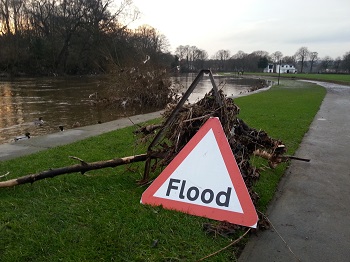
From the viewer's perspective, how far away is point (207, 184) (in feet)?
11.0

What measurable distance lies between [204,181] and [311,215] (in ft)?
4.86

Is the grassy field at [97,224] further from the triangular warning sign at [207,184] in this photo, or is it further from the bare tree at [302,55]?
the bare tree at [302,55]

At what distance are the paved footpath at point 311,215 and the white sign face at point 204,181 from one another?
0.51m

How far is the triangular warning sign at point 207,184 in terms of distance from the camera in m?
3.20

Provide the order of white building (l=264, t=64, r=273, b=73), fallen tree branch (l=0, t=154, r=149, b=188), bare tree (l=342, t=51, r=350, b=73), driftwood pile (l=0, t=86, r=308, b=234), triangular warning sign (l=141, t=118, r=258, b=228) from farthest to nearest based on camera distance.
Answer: white building (l=264, t=64, r=273, b=73), bare tree (l=342, t=51, r=350, b=73), fallen tree branch (l=0, t=154, r=149, b=188), driftwood pile (l=0, t=86, r=308, b=234), triangular warning sign (l=141, t=118, r=258, b=228)

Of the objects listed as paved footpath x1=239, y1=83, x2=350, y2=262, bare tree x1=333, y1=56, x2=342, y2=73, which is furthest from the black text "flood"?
bare tree x1=333, y1=56, x2=342, y2=73

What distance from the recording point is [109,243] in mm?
2939

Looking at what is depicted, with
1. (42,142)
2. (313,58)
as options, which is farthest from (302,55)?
(42,142)

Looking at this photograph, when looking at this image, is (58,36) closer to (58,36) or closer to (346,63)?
(58,36)

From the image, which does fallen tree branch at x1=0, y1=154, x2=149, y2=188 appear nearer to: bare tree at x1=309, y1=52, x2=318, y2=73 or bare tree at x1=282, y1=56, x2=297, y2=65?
bare tree at x1=309, y1=52, x2=318, y2=73

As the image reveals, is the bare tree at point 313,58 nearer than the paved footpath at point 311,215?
No

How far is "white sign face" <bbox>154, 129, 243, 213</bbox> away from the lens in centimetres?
326

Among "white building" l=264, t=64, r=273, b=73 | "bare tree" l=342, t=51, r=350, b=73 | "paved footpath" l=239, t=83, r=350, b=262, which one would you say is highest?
"bare tree" l=342, t=51, r=350, b=73

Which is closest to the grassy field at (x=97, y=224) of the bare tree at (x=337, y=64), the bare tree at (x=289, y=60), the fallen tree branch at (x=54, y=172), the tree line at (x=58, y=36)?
the fallen tree branch at (x=54, y=172)
